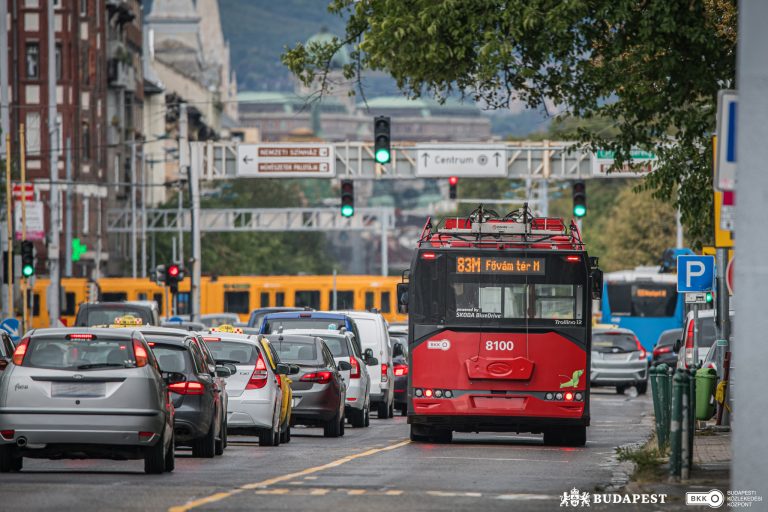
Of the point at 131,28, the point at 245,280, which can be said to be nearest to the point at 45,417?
the point at 245,280

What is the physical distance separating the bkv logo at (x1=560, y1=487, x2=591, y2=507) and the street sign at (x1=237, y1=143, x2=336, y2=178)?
5272 cm

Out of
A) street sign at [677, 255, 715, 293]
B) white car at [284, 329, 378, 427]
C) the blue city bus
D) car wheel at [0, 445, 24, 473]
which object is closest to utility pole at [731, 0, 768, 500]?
car wheel at [0, 445, 24, 473]

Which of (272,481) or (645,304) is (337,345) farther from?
(645,304)

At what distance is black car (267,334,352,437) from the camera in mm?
27375

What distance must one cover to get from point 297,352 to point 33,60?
2327 inches

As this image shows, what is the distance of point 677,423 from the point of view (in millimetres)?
16469

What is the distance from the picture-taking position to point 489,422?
24.8 m

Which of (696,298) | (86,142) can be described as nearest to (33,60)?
(86,142)

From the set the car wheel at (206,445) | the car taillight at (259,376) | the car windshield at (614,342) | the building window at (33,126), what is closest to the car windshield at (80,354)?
the car wheel at (206,445)

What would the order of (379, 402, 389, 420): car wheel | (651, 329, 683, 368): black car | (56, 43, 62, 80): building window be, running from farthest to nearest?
(56, 43, 62, 80): building window → (651, 329, 683, 368): black car → (379, 402, 389, 420): car wheel

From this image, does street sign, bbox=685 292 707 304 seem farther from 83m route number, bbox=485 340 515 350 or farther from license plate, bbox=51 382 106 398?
license plate, bbox=51 382 106 398

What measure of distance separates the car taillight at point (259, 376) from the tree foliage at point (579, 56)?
3.74 meters

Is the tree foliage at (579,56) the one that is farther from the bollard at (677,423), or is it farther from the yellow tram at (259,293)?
the yellow tram at (259,293)

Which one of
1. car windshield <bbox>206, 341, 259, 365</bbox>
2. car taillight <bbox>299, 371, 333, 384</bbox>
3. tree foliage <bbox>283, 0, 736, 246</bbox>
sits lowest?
car taillight <bbox>299, 371, 333, 384</bbox>
